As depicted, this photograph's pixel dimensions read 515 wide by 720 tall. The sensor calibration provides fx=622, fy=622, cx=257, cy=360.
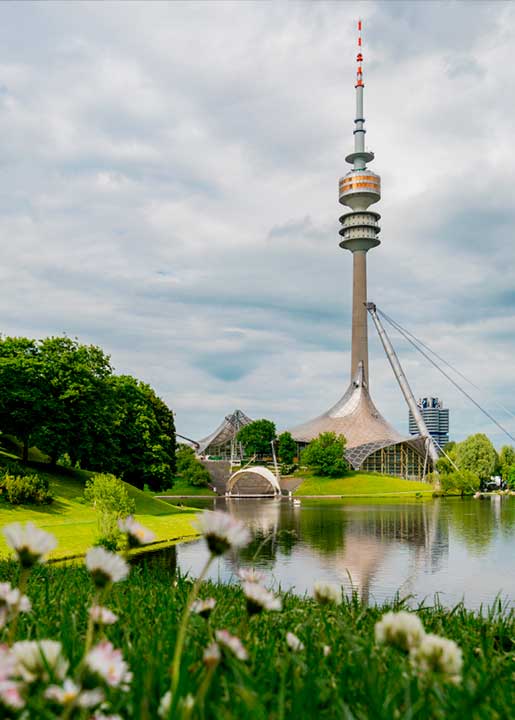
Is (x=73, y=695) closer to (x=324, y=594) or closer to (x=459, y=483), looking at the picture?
(x=324, y=594)

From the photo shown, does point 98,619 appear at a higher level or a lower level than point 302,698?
higher

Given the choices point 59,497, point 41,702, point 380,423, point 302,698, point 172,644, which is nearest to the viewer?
point 41,702

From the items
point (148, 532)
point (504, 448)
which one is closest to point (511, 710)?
point (148, 532)

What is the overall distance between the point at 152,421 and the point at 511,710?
60177mm

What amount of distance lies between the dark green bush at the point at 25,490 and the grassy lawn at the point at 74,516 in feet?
1.43

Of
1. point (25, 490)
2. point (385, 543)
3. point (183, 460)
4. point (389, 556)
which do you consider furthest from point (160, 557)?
point (183, 460)

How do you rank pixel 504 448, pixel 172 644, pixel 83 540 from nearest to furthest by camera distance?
pixel 172 644, pixel 83 540, pixel 504 448

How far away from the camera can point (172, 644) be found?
441 centimetres

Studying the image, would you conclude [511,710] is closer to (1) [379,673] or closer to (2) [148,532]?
(1) [379,673]

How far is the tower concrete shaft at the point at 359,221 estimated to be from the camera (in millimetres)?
175500

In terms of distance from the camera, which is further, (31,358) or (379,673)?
(31,358)

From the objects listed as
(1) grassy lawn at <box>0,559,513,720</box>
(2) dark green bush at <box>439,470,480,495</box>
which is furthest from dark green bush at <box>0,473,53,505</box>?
(2) dark green bush at <box>439,470,480,495</box>

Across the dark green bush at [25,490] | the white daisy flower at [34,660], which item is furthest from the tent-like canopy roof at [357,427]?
the white daisy flower at [34,660]

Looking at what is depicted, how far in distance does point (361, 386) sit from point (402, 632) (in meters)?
173
